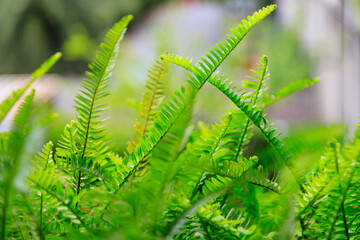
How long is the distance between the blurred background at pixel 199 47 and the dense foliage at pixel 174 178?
0.14 feet

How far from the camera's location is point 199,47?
5.93 m

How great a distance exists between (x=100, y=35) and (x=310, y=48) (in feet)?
19.0

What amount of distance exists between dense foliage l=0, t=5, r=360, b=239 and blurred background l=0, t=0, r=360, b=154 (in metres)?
0.04

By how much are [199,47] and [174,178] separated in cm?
586

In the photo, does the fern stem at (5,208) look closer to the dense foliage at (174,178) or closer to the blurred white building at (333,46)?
the dense foliage at (174,178)

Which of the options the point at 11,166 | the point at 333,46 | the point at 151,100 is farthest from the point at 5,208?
the point at 333,46

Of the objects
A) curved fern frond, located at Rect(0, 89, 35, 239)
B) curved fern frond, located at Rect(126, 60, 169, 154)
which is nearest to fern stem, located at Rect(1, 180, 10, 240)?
→ curved fern frond, located at Rect(0, 89, 35, 239)

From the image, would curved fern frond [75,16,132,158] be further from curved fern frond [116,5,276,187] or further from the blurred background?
the blurred background

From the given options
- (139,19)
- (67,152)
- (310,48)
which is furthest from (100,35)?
(67,152)

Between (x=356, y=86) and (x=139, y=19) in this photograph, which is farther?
(x=139, y=19)

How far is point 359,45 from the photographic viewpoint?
143 inches

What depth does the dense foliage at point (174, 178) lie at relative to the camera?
0.16 meters

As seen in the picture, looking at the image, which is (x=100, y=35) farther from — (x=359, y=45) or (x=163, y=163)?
(x=163, y=163)

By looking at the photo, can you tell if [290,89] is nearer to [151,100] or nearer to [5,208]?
[151,100]
